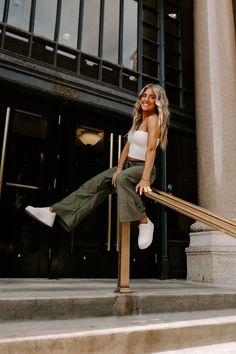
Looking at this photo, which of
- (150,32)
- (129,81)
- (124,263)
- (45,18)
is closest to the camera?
(124,263)

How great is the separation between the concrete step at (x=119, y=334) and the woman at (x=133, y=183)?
65 cm

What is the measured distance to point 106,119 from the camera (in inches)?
229

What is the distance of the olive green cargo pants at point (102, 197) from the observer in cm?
278

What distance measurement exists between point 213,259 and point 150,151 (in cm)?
287

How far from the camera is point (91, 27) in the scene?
19.6ft

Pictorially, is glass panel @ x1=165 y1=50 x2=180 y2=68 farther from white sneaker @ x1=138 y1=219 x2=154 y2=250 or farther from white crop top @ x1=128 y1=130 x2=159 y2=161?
white sneaker @ x1=138 y1=219 x2=154 y2=250

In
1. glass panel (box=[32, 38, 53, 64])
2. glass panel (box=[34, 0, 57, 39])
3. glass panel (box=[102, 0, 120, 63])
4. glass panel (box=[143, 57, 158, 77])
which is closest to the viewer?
glass panel (box=[32, 38, 53, 64])

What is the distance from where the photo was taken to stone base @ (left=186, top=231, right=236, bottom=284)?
500 centimetres

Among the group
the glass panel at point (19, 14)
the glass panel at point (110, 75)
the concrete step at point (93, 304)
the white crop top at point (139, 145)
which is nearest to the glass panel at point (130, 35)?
the glass panel at point (110, 75)

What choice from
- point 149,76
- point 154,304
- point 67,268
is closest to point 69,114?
point 149,76

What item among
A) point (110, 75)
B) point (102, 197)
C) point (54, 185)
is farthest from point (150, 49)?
point (102, 197)

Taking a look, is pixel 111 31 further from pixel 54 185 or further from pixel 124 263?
pixel 124 263

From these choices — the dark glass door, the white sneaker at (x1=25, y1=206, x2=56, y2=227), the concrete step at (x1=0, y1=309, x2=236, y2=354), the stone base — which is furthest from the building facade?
the concrete step at (x1=0, y1=309, x2=236, y2=354)

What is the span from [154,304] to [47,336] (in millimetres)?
1135
